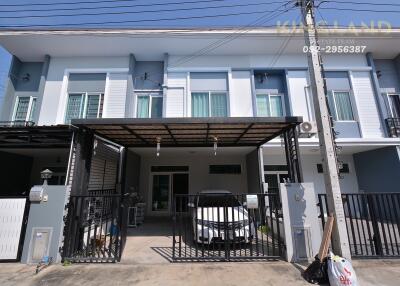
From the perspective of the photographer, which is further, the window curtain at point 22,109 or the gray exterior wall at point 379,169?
the window curtain at point 22,109

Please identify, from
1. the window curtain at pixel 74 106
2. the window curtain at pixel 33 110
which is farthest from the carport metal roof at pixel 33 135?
the window curtain at pixel 33 110

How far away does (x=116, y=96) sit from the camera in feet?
32.2

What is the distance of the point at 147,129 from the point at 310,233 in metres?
4.70

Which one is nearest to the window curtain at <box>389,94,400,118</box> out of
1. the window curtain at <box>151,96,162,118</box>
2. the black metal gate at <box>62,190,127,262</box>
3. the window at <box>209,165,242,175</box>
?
the window at <box>209,165,242,175</box>

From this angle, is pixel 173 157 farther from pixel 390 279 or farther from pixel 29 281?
pixel 390 279

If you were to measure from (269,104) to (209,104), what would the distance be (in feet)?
9.28

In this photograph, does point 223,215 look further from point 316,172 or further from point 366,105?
point 366,105

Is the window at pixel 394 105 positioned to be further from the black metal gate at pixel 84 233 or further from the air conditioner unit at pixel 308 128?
the black metal gate at pixel 84 233

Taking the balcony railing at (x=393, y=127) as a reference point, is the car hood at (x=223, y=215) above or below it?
below

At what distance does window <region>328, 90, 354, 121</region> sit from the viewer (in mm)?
9789

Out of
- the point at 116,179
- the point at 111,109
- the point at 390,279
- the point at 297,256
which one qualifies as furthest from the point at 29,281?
the point at 111,109

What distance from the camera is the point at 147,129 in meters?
5.95

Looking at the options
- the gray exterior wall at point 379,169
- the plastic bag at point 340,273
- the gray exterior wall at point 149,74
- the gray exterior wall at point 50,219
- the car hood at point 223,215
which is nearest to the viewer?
the plastic bag at point 340,273

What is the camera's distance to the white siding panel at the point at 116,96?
961 centimetres
